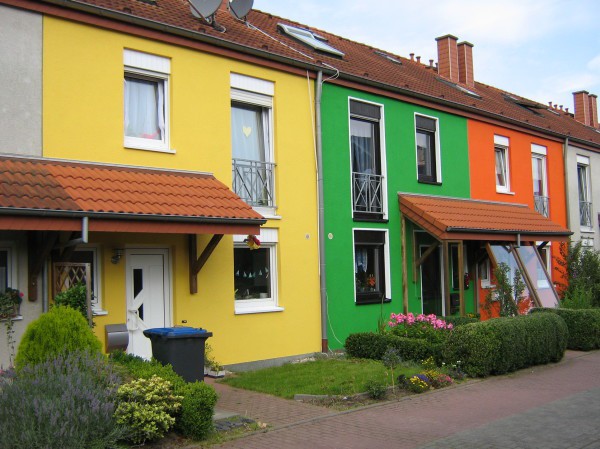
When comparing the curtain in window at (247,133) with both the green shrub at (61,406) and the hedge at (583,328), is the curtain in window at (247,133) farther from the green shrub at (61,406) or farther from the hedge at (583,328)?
the hedge at (583,328)

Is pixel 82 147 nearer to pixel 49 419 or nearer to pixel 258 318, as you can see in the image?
pixel 258 318

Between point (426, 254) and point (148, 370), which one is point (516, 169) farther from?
point (148, 370)

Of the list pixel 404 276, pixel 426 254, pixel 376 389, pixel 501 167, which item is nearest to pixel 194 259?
pixel 376 389

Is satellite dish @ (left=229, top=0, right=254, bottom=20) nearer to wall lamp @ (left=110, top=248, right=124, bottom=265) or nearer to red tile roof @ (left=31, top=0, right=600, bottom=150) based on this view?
red tile roof @ (left=31, top=0, right=600, bottom=150)

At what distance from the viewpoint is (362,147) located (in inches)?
625

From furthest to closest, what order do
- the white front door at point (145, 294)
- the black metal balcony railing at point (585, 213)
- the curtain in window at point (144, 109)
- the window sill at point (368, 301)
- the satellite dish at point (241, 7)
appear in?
the black metal balcony railing at point (585, 213) < the satellite dish at point (241, 7) < the window sill at point (368, 301) < the curtain in window at point (144, 109) < the white front door at point (145, 294)

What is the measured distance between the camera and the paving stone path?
24.8 feet

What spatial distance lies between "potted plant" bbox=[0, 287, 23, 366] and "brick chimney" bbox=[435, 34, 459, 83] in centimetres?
1800

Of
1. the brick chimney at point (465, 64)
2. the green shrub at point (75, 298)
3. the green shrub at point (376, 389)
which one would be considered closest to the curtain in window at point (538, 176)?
the brick chimney at point (465, 64)

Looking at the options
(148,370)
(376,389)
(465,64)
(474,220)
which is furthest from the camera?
(465,64)

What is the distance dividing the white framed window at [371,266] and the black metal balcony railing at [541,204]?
8582mm

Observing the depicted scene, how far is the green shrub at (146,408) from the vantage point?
707 cm

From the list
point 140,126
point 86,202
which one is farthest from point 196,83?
point 86,202

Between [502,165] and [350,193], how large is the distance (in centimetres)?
814
